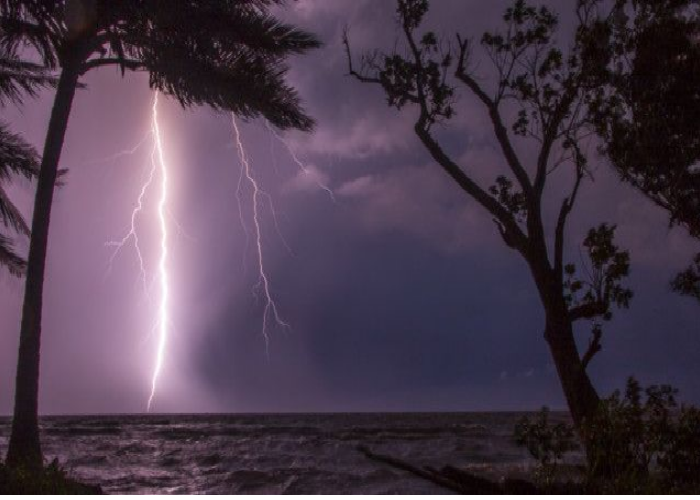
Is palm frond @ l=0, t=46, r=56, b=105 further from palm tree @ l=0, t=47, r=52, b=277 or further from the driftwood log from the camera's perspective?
the driftwood log

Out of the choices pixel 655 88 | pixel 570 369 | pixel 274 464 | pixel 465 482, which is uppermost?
pixel 655 88

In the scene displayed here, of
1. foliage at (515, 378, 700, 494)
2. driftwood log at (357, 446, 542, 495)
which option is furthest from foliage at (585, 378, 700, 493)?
driftwood log at (357, 446, 542, 495)

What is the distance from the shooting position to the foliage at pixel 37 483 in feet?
27.5

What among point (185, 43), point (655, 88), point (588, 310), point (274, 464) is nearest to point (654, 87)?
point (655, 88)

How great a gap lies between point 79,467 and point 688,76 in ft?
73.5

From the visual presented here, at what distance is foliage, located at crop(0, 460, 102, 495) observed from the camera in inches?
330

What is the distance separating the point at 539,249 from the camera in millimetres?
10344

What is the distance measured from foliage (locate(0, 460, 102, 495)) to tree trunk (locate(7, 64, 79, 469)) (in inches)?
35.3

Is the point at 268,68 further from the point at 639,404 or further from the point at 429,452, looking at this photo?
the point at 429,452

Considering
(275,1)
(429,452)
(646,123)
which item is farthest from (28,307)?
(429,452)

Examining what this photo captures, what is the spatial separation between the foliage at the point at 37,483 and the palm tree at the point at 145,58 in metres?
0.81

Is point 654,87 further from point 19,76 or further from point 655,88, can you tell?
point 19,76

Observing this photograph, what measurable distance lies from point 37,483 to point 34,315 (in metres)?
3.13

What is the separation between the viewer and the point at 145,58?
1173cm
